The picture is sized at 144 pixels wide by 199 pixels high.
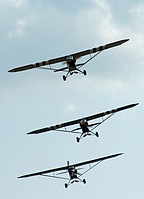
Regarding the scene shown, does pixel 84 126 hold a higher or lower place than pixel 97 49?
lower

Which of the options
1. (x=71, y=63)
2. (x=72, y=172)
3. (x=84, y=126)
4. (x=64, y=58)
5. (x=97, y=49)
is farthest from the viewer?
(x=72, y=172)

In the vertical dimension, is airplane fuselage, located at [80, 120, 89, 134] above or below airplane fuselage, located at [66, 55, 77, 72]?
below

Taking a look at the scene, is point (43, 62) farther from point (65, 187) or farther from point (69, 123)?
point (65, 187)

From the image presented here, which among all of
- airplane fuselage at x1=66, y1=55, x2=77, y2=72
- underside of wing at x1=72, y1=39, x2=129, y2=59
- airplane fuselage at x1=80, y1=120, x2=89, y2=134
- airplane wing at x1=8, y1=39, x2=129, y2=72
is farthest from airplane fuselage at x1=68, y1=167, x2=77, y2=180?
underside of wing at x1=72, y1=39, x2=129, y2=59

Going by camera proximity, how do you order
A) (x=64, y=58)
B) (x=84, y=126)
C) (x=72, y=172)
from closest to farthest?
(x=64, y=58) < (x=84, y=126) < (x=72, y=172)

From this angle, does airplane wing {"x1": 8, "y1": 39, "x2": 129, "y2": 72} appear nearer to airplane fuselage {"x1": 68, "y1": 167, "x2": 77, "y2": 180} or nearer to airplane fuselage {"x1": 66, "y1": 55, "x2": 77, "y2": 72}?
airplane fuselage {"x1": 66, "y1": 55, "x2": 77, "y2": 72}

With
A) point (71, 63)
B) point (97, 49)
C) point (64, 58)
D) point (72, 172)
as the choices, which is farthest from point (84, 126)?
point (97, 49)

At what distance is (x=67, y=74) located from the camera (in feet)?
252

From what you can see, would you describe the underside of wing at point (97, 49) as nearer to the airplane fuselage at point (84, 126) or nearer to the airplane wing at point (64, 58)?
the airplane wing at point (64, 58)

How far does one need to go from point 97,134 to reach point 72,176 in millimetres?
10579

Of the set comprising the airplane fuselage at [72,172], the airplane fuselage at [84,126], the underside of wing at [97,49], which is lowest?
the airplane fuselage at [72,172]

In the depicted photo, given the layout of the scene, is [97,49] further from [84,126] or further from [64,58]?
[84,126]

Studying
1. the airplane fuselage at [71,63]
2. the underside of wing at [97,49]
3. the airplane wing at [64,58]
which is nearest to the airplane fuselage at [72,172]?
the airplane fuselage at [71,63]

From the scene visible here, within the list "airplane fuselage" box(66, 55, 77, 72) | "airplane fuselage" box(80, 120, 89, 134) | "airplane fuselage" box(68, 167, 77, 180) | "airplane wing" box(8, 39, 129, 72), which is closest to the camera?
"airplane wing" box(8, 39, 129, 72)
